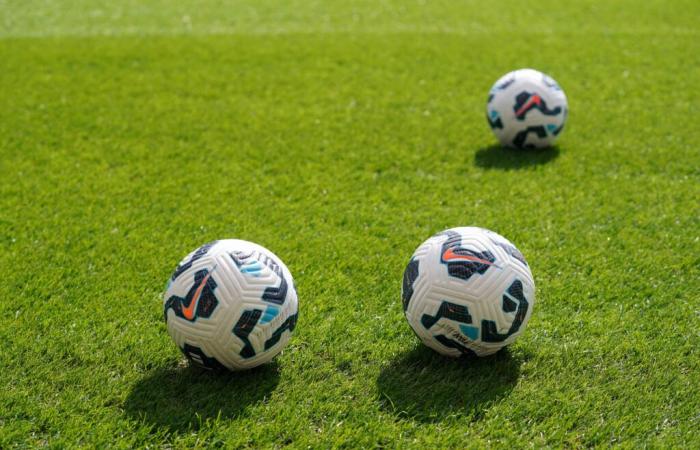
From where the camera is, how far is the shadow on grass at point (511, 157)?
28.3 feet

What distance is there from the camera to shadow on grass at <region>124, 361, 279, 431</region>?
4504 millimetres

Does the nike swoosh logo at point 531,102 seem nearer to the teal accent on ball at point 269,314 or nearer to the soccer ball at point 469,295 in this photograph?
the soccer ball at point 469,295

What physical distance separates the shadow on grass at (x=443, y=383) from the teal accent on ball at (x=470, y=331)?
0.28 metres

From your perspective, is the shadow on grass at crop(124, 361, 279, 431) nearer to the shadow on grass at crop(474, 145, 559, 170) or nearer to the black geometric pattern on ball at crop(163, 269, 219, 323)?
the black geometric pattern on ball at crop(163, 269, 219, 323)

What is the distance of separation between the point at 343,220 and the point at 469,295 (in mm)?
2796

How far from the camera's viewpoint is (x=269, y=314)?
467cm

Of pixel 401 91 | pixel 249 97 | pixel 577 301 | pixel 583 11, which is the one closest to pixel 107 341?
pixel 577 301

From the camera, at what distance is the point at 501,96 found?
28.5 ft

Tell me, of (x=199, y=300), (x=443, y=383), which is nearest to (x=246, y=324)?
(x=199, y=300)

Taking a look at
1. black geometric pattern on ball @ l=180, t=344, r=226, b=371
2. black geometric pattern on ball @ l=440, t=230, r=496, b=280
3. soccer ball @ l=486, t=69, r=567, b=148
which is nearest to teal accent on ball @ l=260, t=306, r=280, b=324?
black geometric pattern on ball @ l=180, t=344, r=226, b=371

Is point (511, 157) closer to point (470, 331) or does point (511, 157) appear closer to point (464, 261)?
point (464, 261)

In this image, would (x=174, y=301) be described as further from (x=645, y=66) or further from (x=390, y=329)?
(x=645, y=66)

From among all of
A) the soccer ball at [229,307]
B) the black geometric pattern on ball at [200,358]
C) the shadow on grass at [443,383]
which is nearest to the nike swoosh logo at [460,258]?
the shadow on grass at [443,383]

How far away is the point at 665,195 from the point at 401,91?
463cm
